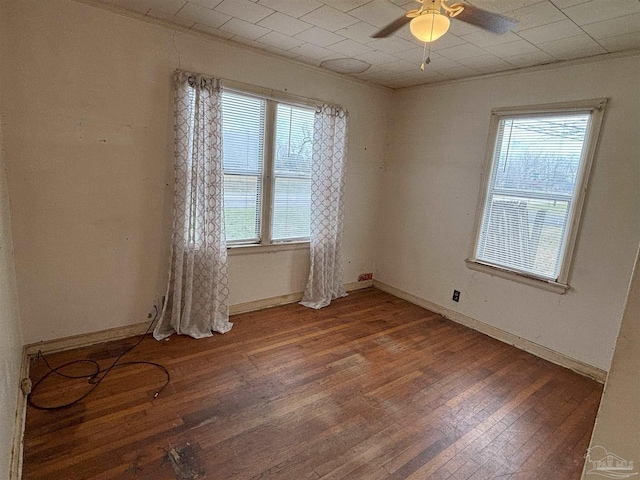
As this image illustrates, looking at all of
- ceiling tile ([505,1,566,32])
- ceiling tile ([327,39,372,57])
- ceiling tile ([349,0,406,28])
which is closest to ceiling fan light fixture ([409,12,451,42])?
ceiling tile ([349,0,406,28])

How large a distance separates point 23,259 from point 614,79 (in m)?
4.44

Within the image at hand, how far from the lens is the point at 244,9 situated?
2.26 meters

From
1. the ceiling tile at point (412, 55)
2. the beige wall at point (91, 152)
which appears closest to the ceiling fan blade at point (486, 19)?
the ceiling tile at point (412, 55)

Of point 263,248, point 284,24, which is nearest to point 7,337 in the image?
point 263,248

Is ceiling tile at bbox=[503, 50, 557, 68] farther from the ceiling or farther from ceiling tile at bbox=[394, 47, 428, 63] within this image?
ceiling tile at bbox=[394, 47, 428, 63]

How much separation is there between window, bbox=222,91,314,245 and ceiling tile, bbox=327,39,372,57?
0.70m

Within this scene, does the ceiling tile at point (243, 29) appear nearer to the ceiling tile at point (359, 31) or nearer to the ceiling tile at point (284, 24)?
the ceiling tile at point (284, 24)

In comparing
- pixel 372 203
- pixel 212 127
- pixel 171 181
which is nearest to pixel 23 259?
pixel 171 181

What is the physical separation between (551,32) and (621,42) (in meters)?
0.53

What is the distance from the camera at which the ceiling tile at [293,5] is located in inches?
83.3

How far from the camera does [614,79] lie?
2.55 m

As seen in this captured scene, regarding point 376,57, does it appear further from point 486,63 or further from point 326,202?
point 326,202

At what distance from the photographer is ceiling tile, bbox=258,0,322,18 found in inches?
83.3

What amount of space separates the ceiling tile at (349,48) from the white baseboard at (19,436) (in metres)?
3.19
